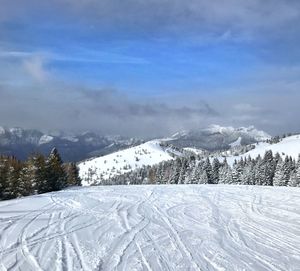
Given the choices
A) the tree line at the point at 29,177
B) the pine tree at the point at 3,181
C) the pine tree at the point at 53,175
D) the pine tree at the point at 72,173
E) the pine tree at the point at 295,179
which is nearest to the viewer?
the pine tree at the point at 3,181

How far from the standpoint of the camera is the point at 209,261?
1569 centimetres

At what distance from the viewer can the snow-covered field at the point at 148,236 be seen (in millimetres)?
15117

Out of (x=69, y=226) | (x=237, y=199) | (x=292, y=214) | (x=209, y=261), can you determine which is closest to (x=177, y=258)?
(x=209, y=261)

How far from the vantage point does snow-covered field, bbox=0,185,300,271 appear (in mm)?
15117

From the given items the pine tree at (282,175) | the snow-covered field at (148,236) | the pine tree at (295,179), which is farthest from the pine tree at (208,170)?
the snow-covered field at (148,236)

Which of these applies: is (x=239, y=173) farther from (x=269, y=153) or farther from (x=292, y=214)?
(x=292, y=214)

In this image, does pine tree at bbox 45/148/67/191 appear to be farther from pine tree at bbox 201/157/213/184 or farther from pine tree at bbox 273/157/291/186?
pine tree at bbox 273/157/291/186

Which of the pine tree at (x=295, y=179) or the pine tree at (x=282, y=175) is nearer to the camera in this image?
the pine tree at (x=295, y=179)

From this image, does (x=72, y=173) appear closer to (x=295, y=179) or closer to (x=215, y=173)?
(x=215, y=173)

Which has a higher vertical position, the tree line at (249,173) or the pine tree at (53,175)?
the pine tree at (53,175)

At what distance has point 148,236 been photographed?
1956cm

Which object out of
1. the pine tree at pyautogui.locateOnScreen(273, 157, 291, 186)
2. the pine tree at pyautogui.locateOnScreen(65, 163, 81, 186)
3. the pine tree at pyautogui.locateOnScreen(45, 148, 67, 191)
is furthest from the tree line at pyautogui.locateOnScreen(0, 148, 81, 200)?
the pine tree at pyautogui.locateOnScreen(273, 157, 291, 186)

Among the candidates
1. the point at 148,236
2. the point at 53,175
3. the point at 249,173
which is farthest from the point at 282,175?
the point at 148,236

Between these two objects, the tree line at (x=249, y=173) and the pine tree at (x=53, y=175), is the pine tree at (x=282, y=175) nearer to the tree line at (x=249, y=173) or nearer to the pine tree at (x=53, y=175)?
the tree line at (x=249, y=173)
